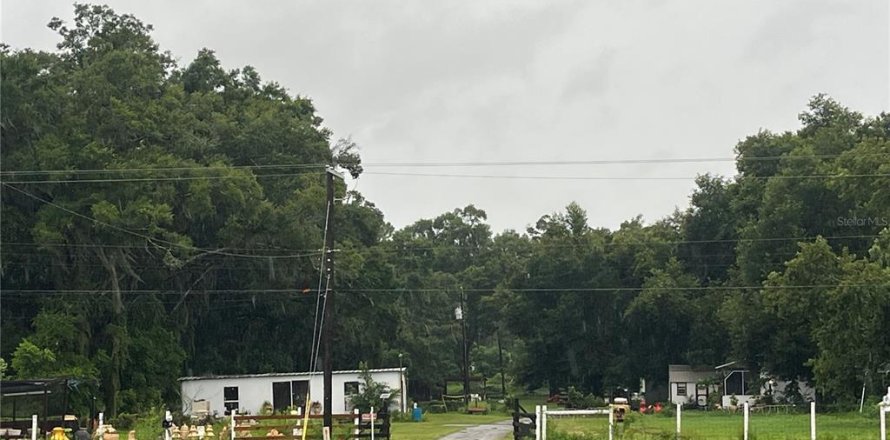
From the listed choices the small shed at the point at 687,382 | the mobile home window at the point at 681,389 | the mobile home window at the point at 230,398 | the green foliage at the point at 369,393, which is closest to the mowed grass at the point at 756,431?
the green foliage at the point at 369,393

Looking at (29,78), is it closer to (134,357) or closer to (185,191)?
(185,191)

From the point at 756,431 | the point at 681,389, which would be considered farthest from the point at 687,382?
the point at 756,431

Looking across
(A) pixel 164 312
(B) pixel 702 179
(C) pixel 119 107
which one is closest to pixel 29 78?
(C) pixel 119 107

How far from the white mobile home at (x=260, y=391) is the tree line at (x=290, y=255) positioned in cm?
215

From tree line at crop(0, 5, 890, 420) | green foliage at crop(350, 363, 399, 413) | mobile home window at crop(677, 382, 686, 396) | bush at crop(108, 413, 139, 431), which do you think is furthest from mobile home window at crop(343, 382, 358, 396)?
mobile home window at crop(677, 382, 686, 396)

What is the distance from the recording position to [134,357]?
55.8 metres

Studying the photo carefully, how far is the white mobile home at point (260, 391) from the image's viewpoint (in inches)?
2108

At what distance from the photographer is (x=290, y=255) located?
60.0 metres

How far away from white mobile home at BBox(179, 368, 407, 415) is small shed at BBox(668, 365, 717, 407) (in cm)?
2359

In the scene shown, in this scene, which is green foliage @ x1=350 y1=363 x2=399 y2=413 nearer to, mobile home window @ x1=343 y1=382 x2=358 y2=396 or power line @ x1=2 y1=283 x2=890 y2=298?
mobile home window @ x1=343 y1=382 x2=358 y2=396

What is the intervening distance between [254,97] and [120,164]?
57.7 feet

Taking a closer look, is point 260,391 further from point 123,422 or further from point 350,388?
point 123,422

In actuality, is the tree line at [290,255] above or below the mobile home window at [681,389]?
above

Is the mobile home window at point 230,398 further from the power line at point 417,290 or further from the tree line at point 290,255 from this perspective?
the power line at point 417,290
